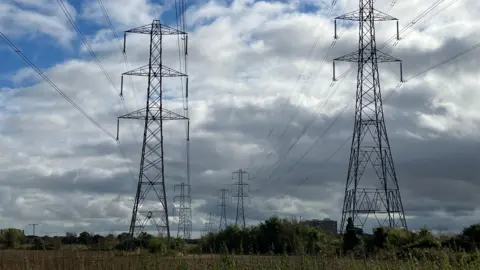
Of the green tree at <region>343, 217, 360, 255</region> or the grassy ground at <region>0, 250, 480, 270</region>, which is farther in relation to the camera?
the green tree at <region>343, 217, 360, 255</region>

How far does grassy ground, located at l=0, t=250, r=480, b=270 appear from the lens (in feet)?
70.7

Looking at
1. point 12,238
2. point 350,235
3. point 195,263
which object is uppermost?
point 12,238

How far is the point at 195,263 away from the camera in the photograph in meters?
24.9

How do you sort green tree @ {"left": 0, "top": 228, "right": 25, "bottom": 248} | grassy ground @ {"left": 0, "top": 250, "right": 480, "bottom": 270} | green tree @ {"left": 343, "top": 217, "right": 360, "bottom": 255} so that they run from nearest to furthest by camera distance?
grassy ground @ {"left": 0, "top": 250, "right": 480, "bottom": 270}, green tree @ {"left": 0, "top": 228, "right": 25, "bottom": 248}, green tree @ {"left": 343, "top": 217, "right": 360, "bottom": 255}

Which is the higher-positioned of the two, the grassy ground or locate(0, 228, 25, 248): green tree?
locate(0, 228, 25, 248): green tree

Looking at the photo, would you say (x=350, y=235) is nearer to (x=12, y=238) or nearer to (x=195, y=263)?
(x=12, y=238)

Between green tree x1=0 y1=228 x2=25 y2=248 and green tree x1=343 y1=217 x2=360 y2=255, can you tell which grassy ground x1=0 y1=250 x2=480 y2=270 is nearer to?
green tree x1=0 y1=228 x2=25 y2=248

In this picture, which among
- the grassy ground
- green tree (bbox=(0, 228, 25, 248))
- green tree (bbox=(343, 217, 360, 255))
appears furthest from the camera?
green tree (bbox=(343, 217, 360, 255))

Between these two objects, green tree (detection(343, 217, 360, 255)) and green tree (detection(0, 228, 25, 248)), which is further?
green tree (detection(343, 217, 360, 255))

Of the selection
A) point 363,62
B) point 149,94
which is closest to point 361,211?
point 363,62

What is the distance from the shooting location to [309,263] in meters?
21.4

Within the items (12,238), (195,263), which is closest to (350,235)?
(12,238)

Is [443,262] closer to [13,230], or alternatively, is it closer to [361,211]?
[361,211]

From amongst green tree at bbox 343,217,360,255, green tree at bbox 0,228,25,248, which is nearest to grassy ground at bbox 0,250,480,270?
green tree at bbox 0,228,25,248
